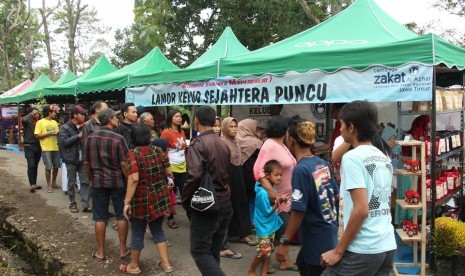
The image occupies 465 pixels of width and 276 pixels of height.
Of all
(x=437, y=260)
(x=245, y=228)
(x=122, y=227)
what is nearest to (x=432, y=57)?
(x=437, y=260)

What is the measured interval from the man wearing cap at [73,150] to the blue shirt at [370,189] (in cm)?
556

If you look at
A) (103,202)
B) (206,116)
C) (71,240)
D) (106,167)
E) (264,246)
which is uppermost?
(206,116)

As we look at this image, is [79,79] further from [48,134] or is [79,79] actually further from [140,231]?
[140,231]

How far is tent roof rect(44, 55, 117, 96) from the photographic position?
1080 cm

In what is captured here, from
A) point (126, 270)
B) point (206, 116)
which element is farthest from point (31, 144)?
point (206, 116)

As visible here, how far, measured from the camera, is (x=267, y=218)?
3979 millimetres

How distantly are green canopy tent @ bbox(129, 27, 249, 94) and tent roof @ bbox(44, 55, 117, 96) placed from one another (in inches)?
136

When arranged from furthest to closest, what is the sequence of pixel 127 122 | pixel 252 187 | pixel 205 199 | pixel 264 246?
pixel 127 122 < pixel 252 187 < pixel 264 246 < pixel 205 199

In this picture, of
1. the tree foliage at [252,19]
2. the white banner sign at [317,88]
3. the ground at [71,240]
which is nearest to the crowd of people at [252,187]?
the ground at [71,240]

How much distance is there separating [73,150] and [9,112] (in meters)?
13.7

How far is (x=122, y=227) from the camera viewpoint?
468cm

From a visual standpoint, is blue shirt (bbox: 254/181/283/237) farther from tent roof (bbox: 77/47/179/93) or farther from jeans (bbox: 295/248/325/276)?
tent roof (bbox: 77/47/179/93)

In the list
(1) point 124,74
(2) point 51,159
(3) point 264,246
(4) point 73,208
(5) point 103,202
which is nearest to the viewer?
(3) point 264,246

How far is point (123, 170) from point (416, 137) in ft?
12.8
